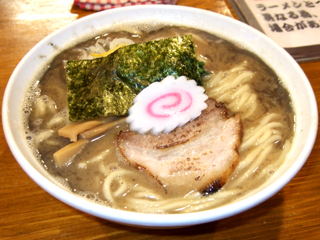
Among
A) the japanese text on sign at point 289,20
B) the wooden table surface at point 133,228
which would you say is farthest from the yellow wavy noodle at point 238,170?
the japanese text on sign at point 289,20

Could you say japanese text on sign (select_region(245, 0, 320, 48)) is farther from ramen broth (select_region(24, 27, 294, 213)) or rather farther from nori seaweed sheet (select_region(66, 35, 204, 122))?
nori seaweed sheet (select_region(66, 35, 204, 122))

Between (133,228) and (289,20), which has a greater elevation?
(133,228)

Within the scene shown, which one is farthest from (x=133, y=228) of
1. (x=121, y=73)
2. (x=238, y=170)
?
(x=121, y=73)

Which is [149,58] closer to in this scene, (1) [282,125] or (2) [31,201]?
→ (1) [282,125]

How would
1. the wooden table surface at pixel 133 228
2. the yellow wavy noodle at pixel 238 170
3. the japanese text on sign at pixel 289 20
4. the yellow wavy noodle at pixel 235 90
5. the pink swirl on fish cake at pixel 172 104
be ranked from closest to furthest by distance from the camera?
1. the yellow wavy noodle at pixel 238 170
2. the wooden table surface at pixel 133 228
3. the pink swirl on fish cake at pixel 172 104
4. the yellow wavy noodle at pixel 235 90
5. the japanese text on sign at pixel 289 20

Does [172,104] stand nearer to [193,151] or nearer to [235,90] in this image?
[193,151]

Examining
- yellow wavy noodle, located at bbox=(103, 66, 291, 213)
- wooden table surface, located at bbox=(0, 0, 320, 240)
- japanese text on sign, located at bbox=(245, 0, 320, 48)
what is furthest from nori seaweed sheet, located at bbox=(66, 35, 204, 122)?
japanese text on sign, located at bbox=(245, 0, 320, 48)

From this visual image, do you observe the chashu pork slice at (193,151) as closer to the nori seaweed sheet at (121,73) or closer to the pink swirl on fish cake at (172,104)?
the pink swirl on fish cake at (172,104)
